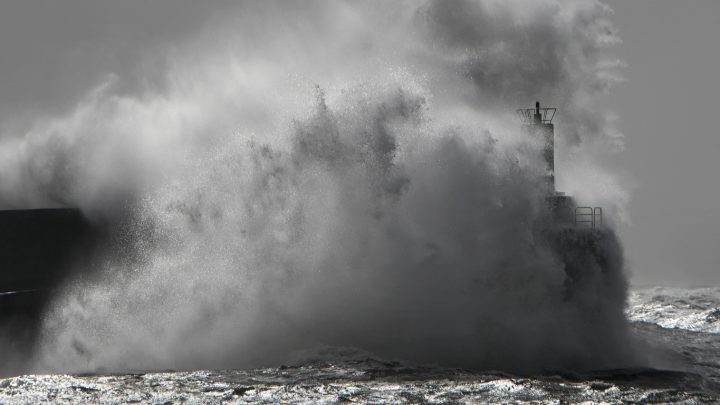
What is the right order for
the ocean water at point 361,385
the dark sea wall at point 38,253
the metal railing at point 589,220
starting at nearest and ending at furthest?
the ocean water at point 361,385, the metal railing at point 589,220, the dark sea wall at point 38,253

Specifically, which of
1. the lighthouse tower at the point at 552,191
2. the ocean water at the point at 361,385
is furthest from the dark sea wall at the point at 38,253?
the lighthouse tower at the point at 552,191

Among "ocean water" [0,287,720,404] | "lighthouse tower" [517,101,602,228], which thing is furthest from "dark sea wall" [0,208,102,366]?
"lighthouse tower" [517,101,602,228]

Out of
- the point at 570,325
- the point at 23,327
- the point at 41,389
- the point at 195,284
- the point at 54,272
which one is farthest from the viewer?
the point at 54,272

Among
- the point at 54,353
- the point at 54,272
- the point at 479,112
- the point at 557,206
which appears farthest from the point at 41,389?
the point at 479,112

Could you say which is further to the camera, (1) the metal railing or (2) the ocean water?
(1) the metal railing

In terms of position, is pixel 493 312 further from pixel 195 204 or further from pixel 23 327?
pixel 23 327

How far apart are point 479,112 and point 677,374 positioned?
1280 centimetres

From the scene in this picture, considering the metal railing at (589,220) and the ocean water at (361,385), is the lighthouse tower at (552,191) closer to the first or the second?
the metal railing at (589,220)

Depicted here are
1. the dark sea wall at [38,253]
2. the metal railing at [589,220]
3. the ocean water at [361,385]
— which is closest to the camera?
the ocean water at [361,385]

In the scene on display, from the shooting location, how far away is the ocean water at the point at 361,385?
17.2 metres

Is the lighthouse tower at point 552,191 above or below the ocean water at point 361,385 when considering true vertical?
above

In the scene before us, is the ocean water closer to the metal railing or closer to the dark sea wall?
the metal railing

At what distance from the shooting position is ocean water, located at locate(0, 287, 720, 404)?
17.2m

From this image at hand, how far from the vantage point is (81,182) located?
32969 mm
